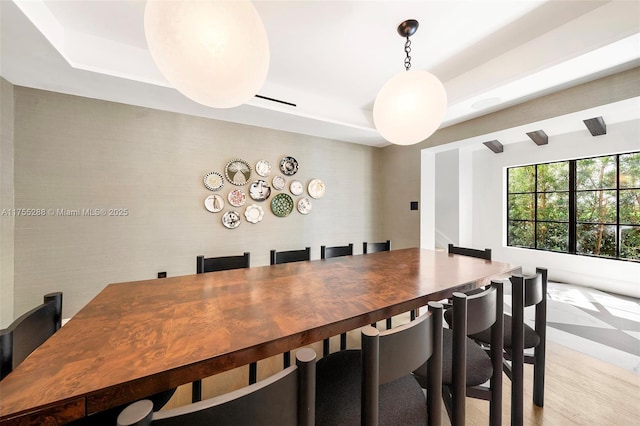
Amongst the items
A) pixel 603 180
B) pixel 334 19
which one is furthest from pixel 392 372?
pixel 603 180

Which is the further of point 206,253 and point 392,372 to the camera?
point 206,253

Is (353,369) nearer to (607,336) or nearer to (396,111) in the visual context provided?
(396,111)

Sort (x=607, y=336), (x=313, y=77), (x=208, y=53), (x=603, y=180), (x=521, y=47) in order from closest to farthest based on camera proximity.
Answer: (x=208, y=53) < (x=521, y=47) < (x=607, y=336) < (x=313, y=77) < (x=603, y=180)

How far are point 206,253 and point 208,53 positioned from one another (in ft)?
7.93

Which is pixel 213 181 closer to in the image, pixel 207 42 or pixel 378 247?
pixel 378 247

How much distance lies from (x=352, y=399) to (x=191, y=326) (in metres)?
0.66

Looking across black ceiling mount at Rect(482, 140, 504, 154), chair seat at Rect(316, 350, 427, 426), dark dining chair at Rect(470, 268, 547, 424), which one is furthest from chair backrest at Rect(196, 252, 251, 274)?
black ceiling mount at Rect(482, 140, 504, 154)

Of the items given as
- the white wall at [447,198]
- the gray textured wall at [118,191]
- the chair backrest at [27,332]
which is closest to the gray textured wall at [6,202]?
the gray textured wall at [118,191]

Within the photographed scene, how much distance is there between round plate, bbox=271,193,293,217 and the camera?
3.28m

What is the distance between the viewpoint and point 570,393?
1583mm

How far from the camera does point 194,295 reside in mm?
1140

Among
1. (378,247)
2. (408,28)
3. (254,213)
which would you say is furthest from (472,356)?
(254,213)

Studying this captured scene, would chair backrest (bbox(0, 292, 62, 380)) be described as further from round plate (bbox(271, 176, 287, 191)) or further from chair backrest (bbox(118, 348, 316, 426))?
round plate (bbox(271, 176, 287, 191))

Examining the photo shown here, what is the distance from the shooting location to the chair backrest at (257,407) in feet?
1.41
